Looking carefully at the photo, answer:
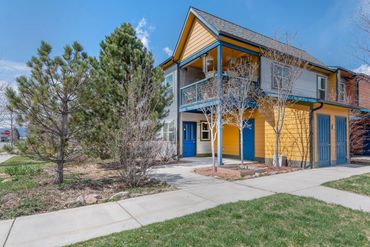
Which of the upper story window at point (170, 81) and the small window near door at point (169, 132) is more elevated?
the upper story window at point (170, 81)

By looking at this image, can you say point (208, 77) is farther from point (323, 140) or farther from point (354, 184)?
point (354, 184)

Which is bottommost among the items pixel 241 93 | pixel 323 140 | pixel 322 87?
pixel 323 140

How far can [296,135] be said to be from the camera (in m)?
10.8

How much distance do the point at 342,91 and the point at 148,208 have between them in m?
20.4

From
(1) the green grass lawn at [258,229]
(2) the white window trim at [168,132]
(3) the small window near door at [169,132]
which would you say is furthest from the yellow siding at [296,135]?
(3) the small window near door at [169,132]

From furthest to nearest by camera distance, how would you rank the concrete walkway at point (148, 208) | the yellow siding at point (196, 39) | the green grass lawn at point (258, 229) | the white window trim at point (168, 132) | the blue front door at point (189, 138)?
1. the blue front door at point (189, 138)
2. the white window trim at point (168, 132)
3. the yellow siding at point (196, 39)
4. the concrete walkway at point (148, 208)
5. the green grass lawn at point (258, 229)

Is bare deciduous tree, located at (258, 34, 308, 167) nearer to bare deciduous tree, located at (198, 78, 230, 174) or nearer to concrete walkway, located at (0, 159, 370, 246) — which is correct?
bare deciduous tree, located at (198, 78, 230, 174)

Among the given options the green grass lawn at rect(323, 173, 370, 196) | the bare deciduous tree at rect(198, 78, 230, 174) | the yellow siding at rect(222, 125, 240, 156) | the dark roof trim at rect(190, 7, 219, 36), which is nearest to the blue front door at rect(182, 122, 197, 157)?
the yellow siding at rect(222, 125, 240, 156)

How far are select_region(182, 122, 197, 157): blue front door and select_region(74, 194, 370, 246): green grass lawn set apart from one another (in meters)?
10.6

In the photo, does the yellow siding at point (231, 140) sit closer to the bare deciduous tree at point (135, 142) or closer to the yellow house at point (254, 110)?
the yellow house at point (254, 110)

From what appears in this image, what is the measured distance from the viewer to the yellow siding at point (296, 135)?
10484mm

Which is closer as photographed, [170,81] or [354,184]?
[354,184]

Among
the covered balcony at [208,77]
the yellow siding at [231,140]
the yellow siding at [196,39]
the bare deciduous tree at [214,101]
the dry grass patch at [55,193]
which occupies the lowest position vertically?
the dry grass patch at [55,193]

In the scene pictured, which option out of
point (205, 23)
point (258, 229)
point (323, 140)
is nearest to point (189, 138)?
point (205, 23)
